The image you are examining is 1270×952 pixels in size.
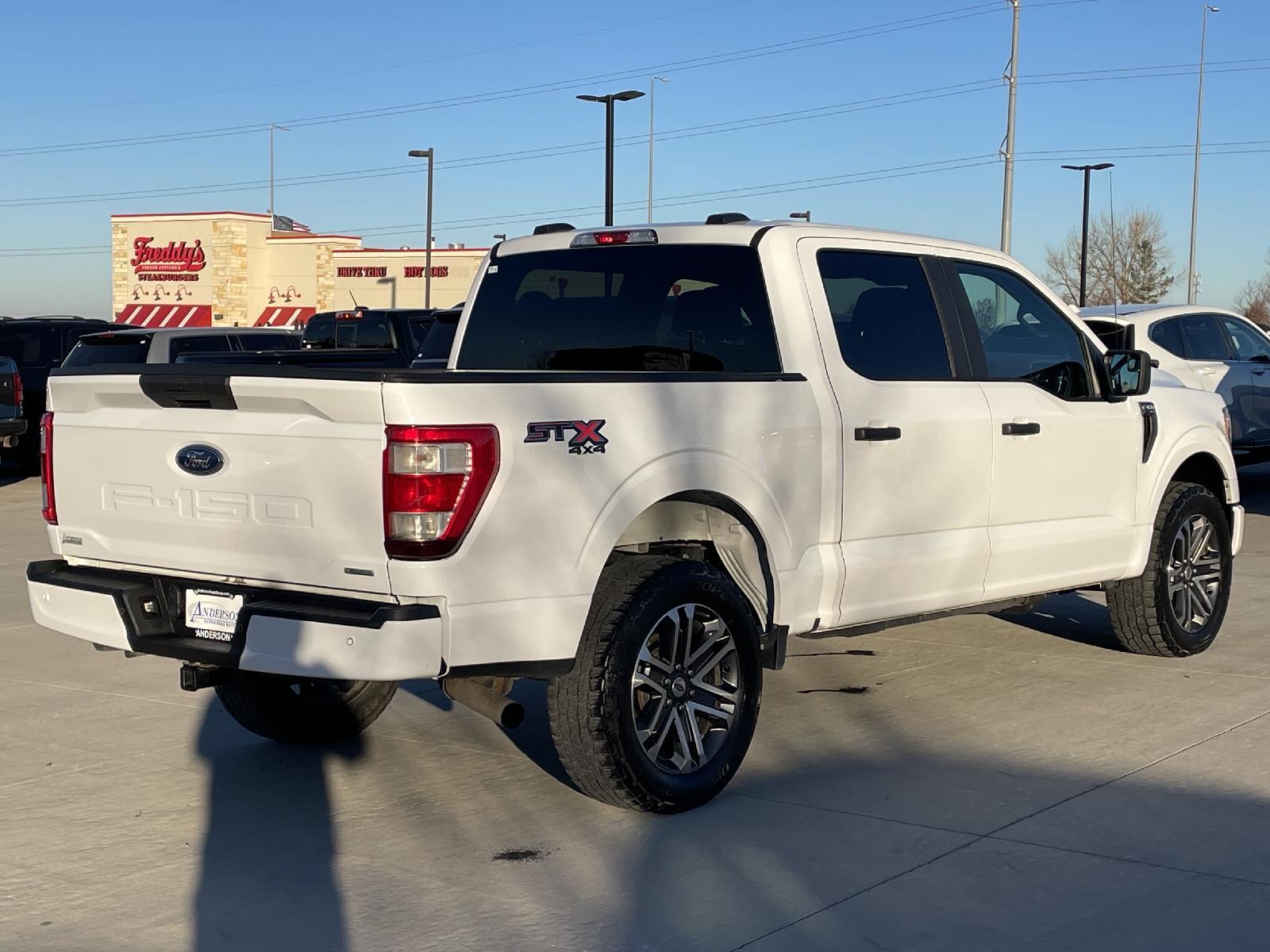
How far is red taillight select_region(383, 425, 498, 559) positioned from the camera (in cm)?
467

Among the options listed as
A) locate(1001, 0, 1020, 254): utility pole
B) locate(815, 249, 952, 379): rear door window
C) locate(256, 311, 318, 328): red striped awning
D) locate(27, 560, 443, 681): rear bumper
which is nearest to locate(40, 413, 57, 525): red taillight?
locate(27, 560, 443, 681): rear bumper

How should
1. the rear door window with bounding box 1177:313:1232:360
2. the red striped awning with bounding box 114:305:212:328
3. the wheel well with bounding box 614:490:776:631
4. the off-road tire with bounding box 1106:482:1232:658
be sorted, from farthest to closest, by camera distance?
the red striped awning with bounding box 114:305:212:328 < the rear door window with bounding box 1177:313:1232:360 < the off-road tire with bounding box 1106:482:1232:658 < the wheel well with bounding box 614:490:776:631

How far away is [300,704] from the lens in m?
6.39

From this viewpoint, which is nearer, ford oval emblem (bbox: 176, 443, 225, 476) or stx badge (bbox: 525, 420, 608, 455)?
stx badge (bbox: 525, 420, 608, 455)

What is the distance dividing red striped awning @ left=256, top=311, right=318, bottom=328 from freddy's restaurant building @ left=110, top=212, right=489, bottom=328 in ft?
0.16

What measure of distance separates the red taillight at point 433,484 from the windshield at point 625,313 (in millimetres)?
1616

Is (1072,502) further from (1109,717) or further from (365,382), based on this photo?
(365,382)

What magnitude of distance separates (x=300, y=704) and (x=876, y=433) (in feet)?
8.32

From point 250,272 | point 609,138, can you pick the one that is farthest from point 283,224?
point 609,138

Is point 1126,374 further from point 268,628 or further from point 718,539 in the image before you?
point 268,628

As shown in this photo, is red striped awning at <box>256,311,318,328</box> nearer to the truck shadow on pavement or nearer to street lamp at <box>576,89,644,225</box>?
street lamp at <box>576,89,644,225</box>

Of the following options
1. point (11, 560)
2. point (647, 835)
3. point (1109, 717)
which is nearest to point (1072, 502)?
point (1109, 717)

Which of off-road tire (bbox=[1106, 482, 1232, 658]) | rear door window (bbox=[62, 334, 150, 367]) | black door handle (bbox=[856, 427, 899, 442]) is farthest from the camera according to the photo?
rear door window (bbox=[62, 334, 150, 367])

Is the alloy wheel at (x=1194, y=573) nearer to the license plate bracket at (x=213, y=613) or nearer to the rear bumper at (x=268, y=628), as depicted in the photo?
the rear bumper at (x=268, y=628)
